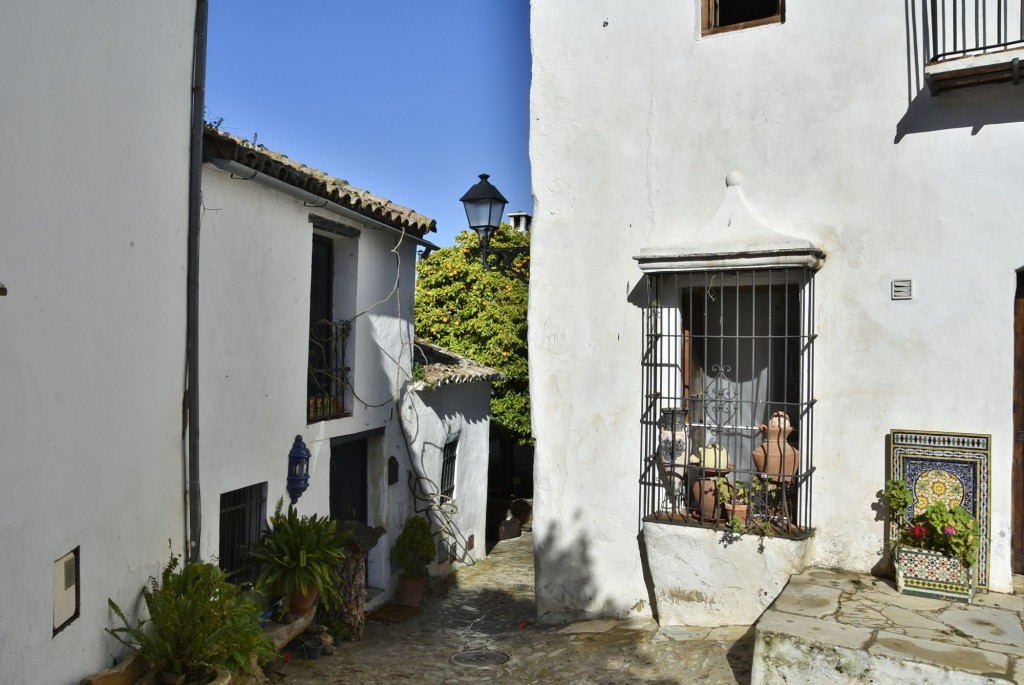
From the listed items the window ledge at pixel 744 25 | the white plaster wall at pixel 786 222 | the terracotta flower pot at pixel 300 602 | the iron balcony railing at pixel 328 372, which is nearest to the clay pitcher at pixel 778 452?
the white plaster wall at pixel 786 222

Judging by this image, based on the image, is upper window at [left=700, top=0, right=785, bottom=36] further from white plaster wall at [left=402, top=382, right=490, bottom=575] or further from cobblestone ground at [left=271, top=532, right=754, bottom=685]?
white plaster wall at [left=402, top=382, right=490, bottom=575]

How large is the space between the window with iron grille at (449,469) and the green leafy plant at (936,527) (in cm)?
763

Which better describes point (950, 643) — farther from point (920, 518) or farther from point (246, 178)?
point (246, 178)

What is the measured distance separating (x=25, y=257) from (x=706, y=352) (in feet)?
15.7

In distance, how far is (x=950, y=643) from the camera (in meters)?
4.71

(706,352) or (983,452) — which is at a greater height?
(706,352)

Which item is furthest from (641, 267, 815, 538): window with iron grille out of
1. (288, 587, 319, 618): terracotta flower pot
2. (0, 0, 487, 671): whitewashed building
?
(0, 0, 487, 671): whitewashed building

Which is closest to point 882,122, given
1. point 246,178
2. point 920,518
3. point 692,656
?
point 920,518

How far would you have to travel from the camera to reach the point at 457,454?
1306 cm

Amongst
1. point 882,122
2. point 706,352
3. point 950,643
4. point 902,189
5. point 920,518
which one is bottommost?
point 950,643

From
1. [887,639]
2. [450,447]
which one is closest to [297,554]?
[887,639]

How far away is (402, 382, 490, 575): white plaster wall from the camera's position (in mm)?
11566

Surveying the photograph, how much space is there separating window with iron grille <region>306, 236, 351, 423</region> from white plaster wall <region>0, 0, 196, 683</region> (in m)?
2.93

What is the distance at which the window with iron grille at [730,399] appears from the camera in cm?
625
